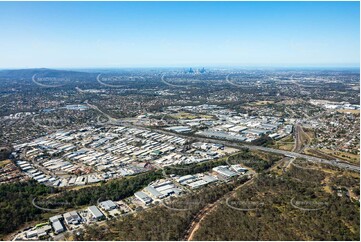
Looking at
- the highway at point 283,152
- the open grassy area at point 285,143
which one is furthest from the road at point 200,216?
the open grassy area at point 285,143

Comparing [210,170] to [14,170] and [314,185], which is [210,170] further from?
[14,170]

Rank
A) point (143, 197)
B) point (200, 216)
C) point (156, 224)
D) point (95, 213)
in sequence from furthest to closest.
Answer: point (143, 197) → point (95, 213) → point (200, 216) → point (156, 224)

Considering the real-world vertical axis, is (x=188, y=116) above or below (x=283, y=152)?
below

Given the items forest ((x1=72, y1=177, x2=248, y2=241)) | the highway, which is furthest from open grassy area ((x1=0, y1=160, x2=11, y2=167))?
the highway

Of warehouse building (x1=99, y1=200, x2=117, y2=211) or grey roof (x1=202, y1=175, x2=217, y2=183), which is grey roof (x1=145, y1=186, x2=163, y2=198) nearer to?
warehouse building (x1=99, y1=200, x2=117, y2=211)

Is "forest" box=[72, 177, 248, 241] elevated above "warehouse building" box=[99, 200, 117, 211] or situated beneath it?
elevated above

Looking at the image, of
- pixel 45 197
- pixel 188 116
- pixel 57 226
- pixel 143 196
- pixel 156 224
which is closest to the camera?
pixel 156 224

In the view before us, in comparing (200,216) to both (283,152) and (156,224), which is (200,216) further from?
(283,152)

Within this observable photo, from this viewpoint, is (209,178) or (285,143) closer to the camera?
(209,178)

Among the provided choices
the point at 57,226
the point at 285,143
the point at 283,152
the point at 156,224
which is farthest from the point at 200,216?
the point at 285,143

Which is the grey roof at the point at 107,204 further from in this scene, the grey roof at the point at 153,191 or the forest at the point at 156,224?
the grey roof at the point at 153,191

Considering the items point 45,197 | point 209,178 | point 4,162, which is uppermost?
point 209,178
